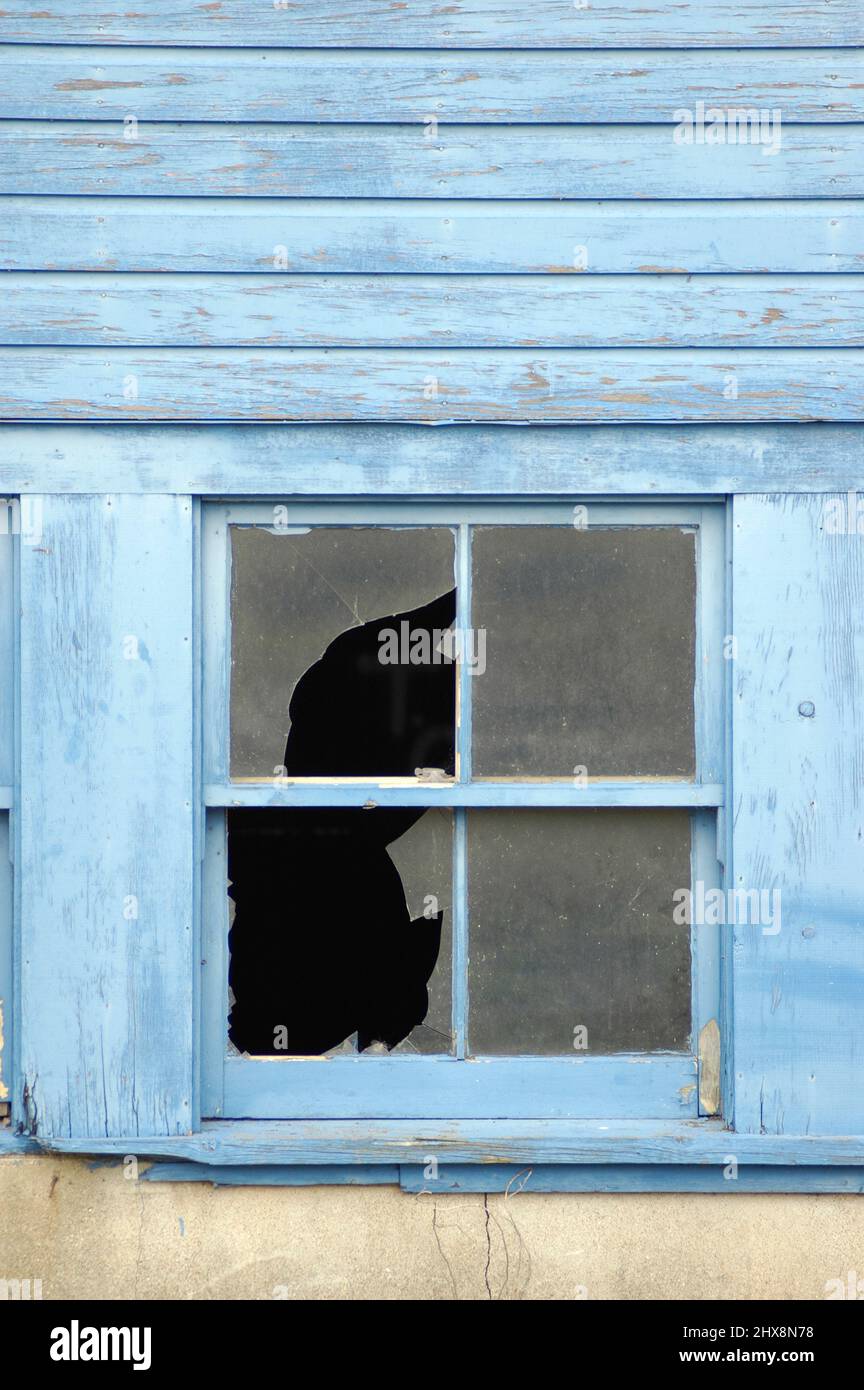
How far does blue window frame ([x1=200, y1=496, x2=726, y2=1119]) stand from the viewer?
9.59ft

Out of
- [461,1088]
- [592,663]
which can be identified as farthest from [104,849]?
[592,663]

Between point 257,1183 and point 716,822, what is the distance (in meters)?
1.50

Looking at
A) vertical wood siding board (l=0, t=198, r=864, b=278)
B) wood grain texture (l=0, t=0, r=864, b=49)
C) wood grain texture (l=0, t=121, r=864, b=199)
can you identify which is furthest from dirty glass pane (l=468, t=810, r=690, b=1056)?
wood grain texture (l=0, t=0, r=864, b=49)

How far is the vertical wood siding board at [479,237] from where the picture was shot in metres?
2.87

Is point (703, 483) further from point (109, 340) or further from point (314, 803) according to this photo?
point (109, 340)

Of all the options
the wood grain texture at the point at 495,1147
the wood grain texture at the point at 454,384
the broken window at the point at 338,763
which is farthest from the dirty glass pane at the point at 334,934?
the wood grain texture at the point at 454,384

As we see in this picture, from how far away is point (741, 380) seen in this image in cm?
288

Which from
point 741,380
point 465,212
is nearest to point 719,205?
point 741,380

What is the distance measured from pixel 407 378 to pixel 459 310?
22 cm

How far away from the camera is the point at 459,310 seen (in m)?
2.88

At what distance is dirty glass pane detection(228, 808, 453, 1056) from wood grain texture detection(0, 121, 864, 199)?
1605 mm

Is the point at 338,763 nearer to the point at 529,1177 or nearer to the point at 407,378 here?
the point at 407,378

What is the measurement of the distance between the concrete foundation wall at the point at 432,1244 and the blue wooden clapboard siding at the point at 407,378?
0.10 m

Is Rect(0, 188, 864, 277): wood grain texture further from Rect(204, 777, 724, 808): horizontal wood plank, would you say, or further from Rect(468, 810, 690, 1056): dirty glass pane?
Rect(468, 810, 690, 1056): dirty glass pane
